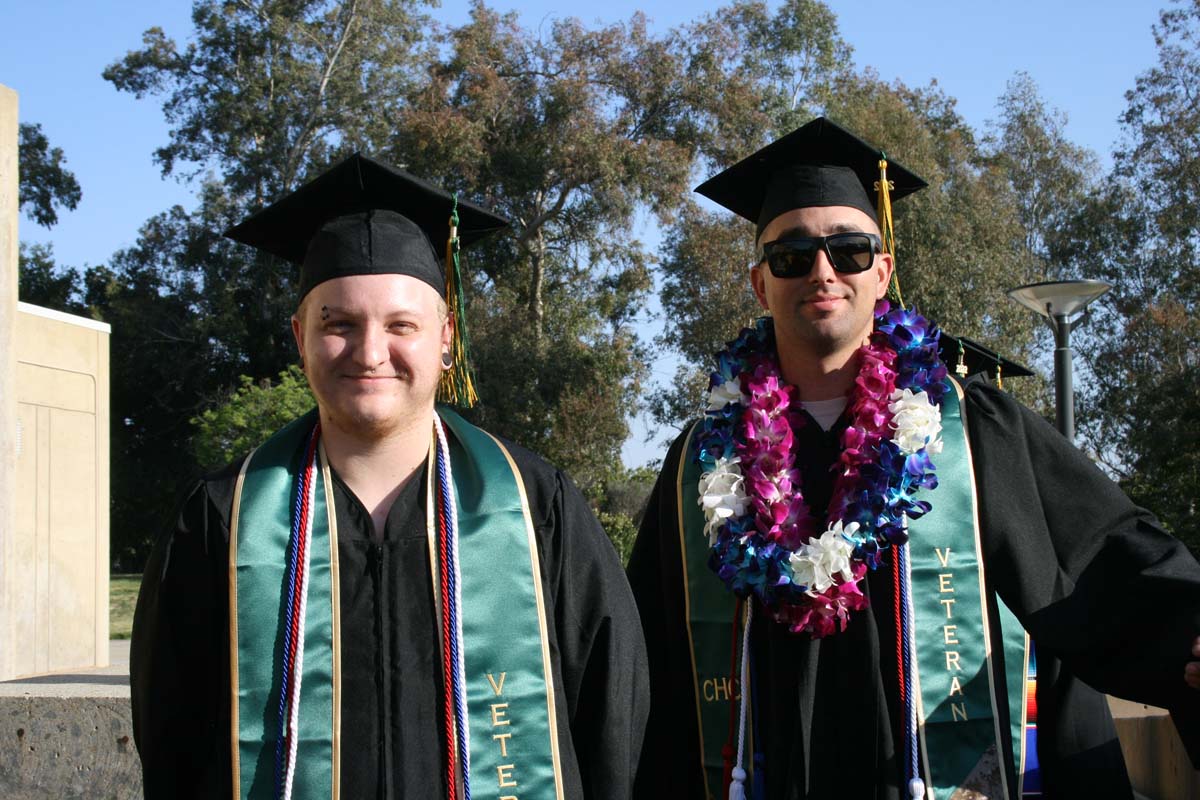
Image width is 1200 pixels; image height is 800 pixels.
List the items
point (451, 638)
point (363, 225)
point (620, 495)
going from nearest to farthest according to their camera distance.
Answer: point (451, 638), point (363, 225), point (620, 495)

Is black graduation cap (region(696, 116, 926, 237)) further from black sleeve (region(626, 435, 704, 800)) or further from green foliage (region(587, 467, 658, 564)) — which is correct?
green foliage (region(587, 467, 658, 564))

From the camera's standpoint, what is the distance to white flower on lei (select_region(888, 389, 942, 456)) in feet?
10.00

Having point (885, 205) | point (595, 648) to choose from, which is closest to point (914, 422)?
point (885, 205)

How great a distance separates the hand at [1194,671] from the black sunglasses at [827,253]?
3.87ft

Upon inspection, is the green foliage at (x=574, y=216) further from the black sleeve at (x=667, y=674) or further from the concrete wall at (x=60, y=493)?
the black sleeve at (x=667, y=674)

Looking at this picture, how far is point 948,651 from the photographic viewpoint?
3023mm

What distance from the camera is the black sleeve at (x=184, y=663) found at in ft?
8.46

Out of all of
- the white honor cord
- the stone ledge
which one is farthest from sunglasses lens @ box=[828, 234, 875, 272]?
the stone ledge

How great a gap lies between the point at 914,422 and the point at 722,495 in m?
0.53

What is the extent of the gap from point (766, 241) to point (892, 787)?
1.44 m

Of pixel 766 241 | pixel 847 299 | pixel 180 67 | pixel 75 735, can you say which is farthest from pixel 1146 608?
pixel 180 67

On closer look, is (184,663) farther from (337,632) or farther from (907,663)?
(907,663)

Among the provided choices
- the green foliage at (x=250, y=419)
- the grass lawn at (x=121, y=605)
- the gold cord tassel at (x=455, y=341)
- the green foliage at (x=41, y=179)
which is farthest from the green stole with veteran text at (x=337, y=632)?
the green foliage at (x=41, y=179)

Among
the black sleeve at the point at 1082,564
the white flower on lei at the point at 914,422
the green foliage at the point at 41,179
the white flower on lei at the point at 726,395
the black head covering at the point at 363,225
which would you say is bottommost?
the black sleeve at the point at 1082,564
